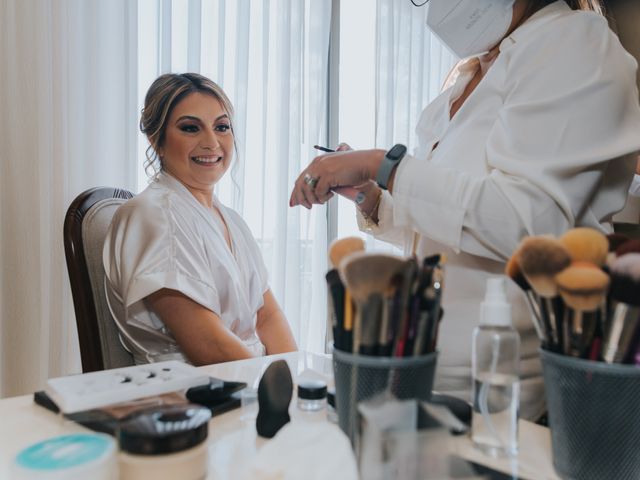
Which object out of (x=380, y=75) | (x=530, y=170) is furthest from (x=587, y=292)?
(x=380, y=75)

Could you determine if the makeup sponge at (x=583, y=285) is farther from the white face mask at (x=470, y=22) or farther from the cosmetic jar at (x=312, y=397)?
the white face mask at (x=470, y=22)

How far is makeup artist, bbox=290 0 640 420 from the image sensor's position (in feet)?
2.01

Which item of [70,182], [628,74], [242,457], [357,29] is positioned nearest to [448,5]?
[628,74]

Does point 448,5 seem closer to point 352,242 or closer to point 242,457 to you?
point 352,242

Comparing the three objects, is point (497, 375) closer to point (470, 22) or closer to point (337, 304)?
point (337, 304)

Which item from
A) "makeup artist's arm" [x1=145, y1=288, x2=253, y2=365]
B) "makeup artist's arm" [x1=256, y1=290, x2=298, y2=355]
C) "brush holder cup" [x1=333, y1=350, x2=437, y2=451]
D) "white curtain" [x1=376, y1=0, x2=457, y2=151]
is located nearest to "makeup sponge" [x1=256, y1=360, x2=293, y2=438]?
"brush holder cup" [x1=333, y1=350, x2=437, y2=451]

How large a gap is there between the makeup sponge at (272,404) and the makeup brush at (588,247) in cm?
31

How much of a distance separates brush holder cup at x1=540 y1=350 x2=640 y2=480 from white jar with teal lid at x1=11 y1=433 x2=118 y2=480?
1.17 ft

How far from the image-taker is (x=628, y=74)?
0.64 metres

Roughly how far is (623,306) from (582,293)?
35 mm

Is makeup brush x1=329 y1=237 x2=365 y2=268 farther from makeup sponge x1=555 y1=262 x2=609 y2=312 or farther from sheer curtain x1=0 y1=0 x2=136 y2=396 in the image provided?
sheer curtain x1=0 y1=0 x2=136 y2=396

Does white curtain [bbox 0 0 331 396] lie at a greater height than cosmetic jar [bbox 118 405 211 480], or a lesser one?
greater

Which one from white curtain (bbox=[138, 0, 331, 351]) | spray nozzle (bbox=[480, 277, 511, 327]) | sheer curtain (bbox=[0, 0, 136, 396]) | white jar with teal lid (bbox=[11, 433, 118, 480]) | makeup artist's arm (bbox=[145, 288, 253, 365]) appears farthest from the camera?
white curtain (bbox=[138, 0, 331, 351])

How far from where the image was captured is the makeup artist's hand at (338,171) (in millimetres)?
676
